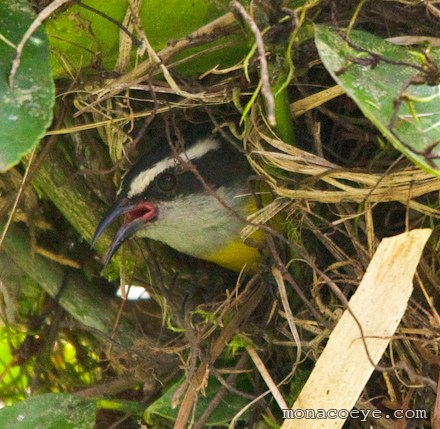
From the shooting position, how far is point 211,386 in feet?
5.93

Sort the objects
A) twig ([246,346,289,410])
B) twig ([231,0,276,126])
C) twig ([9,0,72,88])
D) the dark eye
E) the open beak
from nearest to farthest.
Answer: twig ([231,0,276,126])
twig ([9,0,72,88])
twig ([246,346,289,410])
the open beak
the dark eye

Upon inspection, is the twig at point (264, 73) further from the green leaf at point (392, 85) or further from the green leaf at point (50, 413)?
the green leaf at point (50, 413)

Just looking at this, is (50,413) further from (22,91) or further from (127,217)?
(22,91)

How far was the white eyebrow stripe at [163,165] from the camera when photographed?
6.24 ft

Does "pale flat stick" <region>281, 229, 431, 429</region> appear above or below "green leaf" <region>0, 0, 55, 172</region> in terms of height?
below

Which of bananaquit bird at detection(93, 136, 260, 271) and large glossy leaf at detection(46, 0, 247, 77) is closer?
large glossy leaf at detection(46, 0, 247, 77)

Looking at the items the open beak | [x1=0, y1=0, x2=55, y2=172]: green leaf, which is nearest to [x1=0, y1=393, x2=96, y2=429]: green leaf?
the open beak

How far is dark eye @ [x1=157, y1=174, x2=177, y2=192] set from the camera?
1969 millimetres

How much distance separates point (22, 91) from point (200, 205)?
0.77 metres

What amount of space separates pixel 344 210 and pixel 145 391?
2.08ft

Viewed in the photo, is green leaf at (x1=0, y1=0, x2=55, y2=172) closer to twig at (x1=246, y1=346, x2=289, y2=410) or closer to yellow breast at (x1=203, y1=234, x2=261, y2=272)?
twig at (x1=246, y1=346, x2=289, y2=410)

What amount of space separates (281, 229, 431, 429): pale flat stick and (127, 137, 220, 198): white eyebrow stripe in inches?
22.7

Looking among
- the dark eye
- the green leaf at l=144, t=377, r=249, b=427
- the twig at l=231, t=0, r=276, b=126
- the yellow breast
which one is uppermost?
the twig at l=231, t=0, r=276, b=126

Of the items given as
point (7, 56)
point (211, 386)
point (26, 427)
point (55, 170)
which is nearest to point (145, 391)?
point (211, 386)
